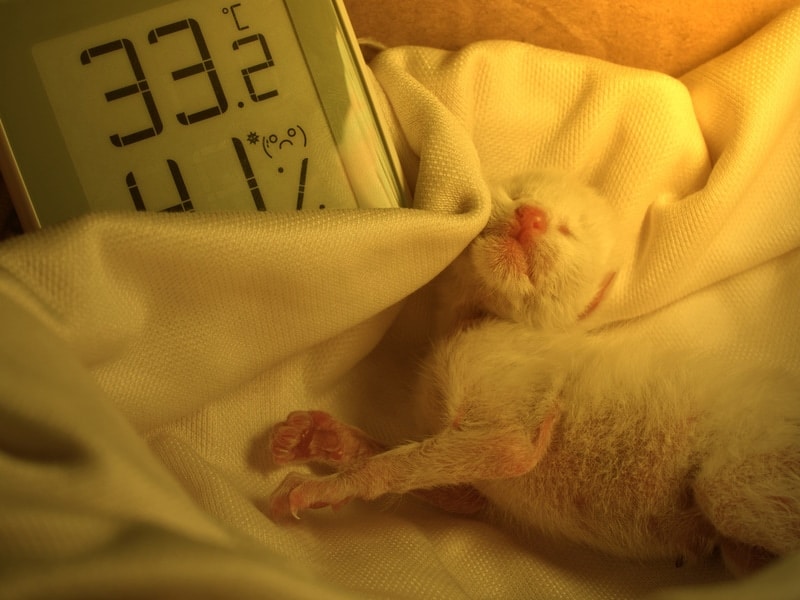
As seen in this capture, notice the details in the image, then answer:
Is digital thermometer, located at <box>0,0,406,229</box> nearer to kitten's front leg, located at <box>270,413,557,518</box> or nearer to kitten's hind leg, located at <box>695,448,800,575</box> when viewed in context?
kitten's front leg, located at <box>270,413,557,518</box>

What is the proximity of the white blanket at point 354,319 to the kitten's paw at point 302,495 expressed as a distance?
1.1 inches

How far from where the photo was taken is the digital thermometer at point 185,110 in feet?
2.79

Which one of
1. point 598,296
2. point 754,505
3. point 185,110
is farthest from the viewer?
point 598,296

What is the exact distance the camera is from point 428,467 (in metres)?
0.86

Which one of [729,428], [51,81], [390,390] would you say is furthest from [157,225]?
[729,428]

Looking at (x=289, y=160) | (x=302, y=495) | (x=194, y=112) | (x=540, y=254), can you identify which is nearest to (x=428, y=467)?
(x=302, y=495)

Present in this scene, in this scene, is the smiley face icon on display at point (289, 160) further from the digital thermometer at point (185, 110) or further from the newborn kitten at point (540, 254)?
the newborn kitten at point (540, 254)

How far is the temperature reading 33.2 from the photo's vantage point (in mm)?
861

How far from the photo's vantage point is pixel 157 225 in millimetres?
715

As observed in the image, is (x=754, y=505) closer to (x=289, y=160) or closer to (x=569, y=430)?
(x=569, y=430)

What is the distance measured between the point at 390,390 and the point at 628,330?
399mm

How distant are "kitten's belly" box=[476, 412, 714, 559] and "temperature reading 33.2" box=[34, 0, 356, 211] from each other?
17.8 inches

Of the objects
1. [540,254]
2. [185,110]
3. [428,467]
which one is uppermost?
[185,110]

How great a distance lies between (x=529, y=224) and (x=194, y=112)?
0.48m
